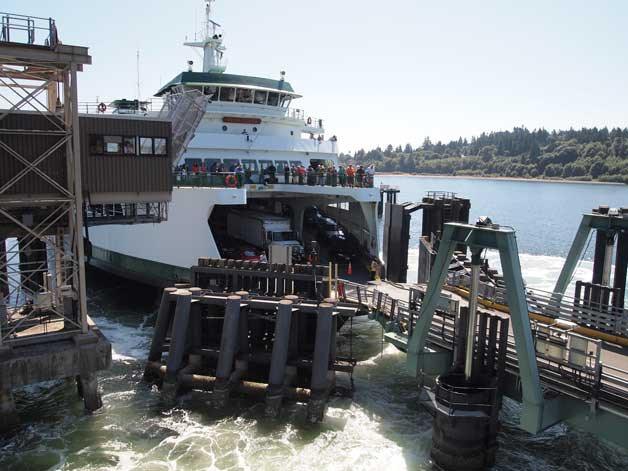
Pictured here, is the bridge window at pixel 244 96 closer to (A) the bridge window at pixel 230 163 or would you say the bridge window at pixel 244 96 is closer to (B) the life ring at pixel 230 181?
(A) the bridge window at pixel 230 163

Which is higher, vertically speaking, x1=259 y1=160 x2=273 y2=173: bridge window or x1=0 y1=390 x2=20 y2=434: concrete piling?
x1=259 y1=160 x2=273 y2=173: bridge window

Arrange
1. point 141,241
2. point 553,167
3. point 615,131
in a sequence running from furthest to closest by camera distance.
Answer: point 615,131
point 553,167
point 141,241

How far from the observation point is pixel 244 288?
17.2 m

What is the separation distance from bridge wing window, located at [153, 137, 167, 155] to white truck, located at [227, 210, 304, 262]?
815 centimetres

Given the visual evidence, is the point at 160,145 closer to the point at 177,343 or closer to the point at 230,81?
the point at 177,343

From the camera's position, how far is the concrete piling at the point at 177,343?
14773mm

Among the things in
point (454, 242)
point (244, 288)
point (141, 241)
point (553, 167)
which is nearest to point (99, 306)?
point (141, 241)

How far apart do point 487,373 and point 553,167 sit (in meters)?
176

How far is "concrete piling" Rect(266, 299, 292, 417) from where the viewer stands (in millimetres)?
13859

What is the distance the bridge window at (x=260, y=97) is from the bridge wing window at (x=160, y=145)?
12883mm

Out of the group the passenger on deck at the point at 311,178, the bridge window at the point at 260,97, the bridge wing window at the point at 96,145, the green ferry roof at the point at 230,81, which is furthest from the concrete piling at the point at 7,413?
the bridge window at the point at 260,97

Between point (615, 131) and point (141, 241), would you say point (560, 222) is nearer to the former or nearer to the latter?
point (141, 241)

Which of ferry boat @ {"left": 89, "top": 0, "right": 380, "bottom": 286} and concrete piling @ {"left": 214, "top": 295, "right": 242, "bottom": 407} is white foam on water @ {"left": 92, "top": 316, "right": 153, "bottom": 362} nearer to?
ferry boat @ {"left": 89, "top": 0, "right": 380, "bottom": 286}

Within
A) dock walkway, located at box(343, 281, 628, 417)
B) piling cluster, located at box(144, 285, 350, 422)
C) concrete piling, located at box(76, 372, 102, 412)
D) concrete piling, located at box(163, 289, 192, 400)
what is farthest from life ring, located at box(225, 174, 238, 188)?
concrete piling, located at box(76, 372, 102, 412)
